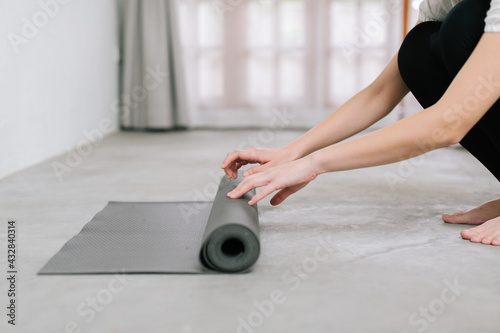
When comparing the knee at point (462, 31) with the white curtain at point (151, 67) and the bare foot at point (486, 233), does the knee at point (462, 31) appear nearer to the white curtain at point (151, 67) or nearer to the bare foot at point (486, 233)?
the bare foot at point (486, 233)

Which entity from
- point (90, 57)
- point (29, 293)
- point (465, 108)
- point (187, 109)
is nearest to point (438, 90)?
point (465, 108)

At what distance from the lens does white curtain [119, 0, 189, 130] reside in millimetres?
3754

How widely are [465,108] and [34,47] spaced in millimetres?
1927

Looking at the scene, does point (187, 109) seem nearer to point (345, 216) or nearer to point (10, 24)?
point (10, 24)

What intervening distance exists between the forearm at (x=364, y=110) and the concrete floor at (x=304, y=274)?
0.74ft

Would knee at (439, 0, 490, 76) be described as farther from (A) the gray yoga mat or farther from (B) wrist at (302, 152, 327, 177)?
(A) the gray yoga mat

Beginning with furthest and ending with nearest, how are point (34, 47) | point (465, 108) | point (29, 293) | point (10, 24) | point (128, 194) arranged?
1. point (34, 47)
2. point (10, 24)
3. point (128, 194)
4. point (465, 108)
5. point (29, 293)

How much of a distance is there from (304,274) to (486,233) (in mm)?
455

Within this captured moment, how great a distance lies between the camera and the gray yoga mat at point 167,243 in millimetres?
1038

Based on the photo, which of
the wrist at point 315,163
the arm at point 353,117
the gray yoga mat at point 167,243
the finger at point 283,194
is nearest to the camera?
the gray yoga mat at point 167,243

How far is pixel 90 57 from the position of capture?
3.22m

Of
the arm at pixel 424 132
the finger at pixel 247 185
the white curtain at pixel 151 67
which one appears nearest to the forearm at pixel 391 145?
the arm at pixel 424 132

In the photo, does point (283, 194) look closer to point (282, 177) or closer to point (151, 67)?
point (282, 177)

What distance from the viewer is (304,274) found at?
1.05 meters
